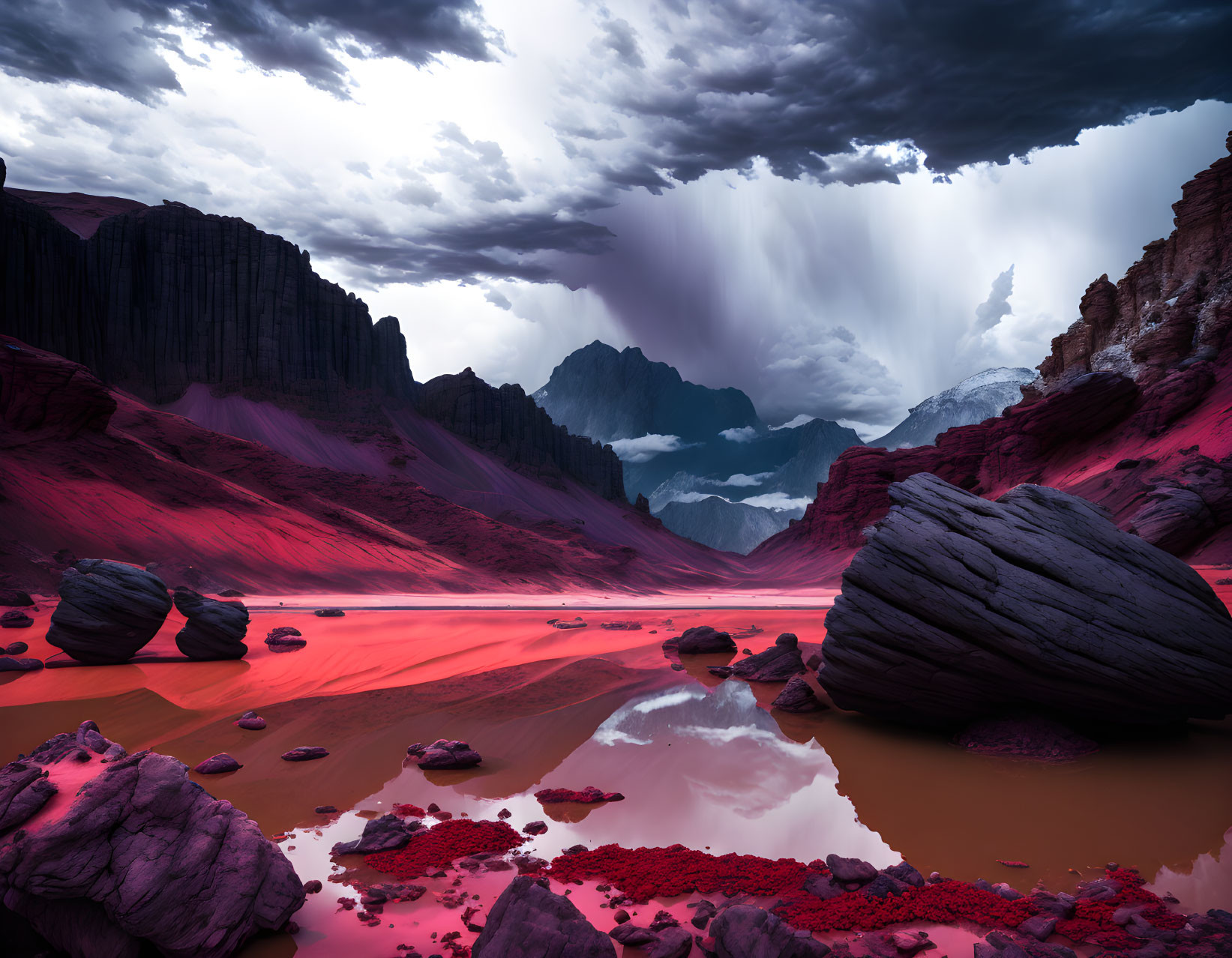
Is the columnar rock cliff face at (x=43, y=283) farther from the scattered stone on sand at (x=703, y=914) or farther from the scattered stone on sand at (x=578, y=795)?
the scattered stone on sand at (x=703, y=914)

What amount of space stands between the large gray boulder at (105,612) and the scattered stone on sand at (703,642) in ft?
43.7

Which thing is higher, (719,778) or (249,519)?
(719,778)

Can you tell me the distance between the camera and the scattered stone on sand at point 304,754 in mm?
9695

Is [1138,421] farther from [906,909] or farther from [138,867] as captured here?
[138,867]

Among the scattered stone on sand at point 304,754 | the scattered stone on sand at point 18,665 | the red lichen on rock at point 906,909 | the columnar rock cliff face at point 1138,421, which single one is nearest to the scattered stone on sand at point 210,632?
the scattered stone on sand at point 18,665

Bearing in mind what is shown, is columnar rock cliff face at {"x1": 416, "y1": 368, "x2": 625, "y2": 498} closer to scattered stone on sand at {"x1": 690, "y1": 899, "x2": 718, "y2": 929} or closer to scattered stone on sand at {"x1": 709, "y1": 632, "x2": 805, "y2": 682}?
scattered stone on sand at {"x1": 709, "y1": 632, "x2": 805, "y2": 682}

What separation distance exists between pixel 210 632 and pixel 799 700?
46.2 feet

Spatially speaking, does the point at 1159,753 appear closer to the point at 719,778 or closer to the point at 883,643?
the point at 883,643

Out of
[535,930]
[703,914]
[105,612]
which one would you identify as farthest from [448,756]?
[105,612]

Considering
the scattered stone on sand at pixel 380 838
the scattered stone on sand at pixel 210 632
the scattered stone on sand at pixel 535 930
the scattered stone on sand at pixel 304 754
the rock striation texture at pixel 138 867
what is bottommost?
the scattered stone on sand at pixel 210 632

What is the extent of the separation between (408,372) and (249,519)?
181 ft

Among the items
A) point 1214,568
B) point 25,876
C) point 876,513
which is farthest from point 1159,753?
point 876,513

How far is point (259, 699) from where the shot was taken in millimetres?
13266

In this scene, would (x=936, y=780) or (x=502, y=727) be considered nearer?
(x=936, y=780)
